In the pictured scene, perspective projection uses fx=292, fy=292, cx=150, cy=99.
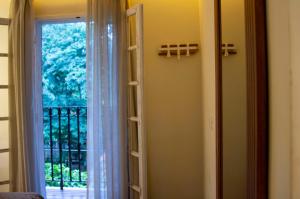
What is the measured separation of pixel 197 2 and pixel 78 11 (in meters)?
1.26

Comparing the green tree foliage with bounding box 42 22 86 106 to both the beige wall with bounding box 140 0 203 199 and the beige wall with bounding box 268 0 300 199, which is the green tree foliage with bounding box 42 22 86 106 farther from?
the beige wall with bounding box 268 0 300 199

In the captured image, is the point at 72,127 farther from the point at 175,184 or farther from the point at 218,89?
the point at 218,89

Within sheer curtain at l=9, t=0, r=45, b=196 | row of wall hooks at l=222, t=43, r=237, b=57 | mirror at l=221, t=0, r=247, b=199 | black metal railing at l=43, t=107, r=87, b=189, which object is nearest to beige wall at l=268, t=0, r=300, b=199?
mirror at l=221, t=0, r=247, b=199

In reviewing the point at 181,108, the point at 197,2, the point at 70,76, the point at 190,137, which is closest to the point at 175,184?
the point at 190,137

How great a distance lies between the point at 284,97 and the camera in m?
0.88

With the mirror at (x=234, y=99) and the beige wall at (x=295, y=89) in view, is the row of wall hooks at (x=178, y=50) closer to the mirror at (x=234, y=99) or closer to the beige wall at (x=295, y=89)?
the mirror at (x=234, y=99)

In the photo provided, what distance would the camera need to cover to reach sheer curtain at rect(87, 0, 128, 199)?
9.50 feet

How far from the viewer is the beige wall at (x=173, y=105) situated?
3016mm

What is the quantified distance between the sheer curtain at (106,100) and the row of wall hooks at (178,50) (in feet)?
1.34

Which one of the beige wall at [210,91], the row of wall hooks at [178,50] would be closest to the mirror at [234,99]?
the beige wall at [210,91]

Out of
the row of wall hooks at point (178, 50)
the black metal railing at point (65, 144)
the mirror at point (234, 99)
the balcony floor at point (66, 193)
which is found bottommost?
the balcony floor at point (66, 193)

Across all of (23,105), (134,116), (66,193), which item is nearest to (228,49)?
(134,116)

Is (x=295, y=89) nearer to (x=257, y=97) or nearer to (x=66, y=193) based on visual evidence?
(x=257, y=97)

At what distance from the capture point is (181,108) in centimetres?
305
